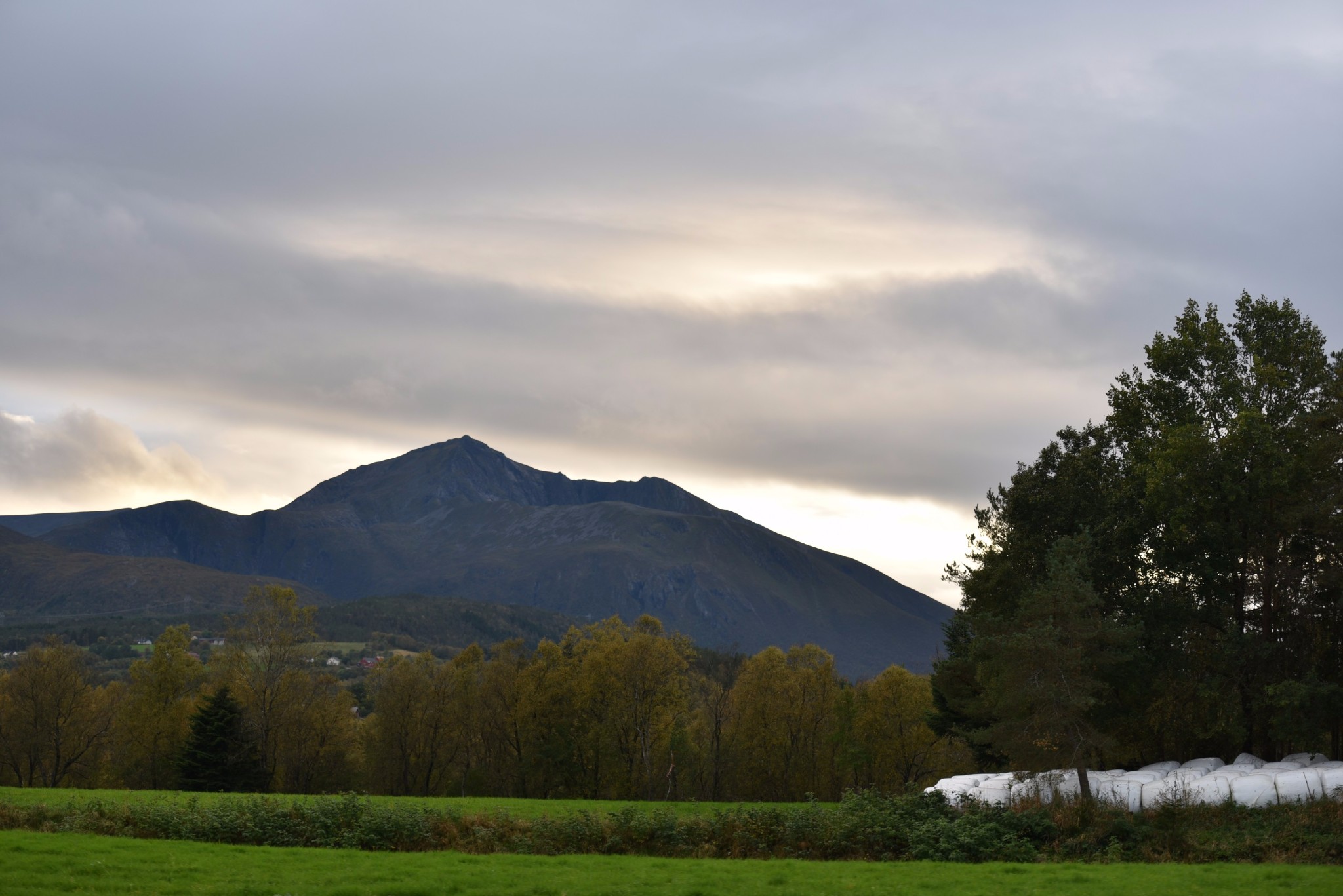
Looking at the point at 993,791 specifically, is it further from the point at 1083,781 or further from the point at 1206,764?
the point at 1206,764

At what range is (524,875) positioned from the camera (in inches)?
934

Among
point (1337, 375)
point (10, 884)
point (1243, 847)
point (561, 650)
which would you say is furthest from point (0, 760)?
point (1337, 375)

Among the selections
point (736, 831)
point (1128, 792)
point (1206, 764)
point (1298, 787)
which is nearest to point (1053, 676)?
point (1128, 792)

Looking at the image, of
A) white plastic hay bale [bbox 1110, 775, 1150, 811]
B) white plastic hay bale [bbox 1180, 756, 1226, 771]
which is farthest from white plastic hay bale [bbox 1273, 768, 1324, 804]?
white plastic hay bale [bbox 1180, 756, 1226, 771]

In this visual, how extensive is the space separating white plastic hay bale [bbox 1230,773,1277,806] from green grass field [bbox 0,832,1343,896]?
39.6 feet

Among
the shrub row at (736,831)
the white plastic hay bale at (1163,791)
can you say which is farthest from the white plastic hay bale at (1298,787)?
the shrub row at (736,831)

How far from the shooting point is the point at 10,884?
2019cm

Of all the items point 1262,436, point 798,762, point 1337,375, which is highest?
point 1337,375

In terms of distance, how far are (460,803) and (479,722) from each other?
39609mm

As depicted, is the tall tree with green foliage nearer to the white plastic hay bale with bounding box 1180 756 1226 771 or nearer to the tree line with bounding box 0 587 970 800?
the white plastic hay bale with bounding box 1180 756 1226 771

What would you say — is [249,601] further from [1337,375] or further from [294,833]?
[1337,375]

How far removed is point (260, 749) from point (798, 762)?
44018 millimetres

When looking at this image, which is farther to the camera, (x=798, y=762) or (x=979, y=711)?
(x=798, y=762)

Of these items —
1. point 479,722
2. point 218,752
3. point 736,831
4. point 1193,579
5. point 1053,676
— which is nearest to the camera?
point 736,831
